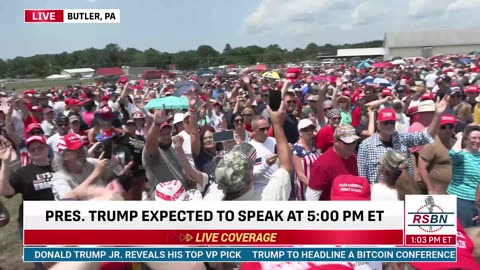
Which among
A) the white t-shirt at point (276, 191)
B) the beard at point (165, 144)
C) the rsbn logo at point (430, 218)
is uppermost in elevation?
the beard at point (165, 144)

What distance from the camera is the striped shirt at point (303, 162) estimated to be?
4.05 m

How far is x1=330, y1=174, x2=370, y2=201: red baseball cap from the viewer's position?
2.61 meters

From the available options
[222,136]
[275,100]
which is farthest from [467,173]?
[222,136]

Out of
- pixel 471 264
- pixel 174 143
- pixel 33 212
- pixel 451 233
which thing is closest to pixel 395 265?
pixel 451 233

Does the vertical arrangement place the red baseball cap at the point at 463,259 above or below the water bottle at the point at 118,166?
below

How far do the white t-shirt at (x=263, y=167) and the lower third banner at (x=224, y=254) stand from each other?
1.66 ft

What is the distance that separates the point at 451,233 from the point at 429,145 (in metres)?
1.78

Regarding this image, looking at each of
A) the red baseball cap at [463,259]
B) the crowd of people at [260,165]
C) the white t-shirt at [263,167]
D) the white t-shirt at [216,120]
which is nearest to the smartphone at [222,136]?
the crowd of people at [260,165]

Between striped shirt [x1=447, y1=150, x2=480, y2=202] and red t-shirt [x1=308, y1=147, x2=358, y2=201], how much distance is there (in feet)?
3.43

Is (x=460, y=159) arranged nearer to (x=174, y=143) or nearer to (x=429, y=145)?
(x=429, y=145)

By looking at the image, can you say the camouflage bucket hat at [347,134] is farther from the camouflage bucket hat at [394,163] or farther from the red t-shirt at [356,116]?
the red t-shirt at [356,116]

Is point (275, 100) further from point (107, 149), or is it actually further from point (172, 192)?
point (107, 149)

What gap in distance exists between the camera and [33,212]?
3285 millimetres

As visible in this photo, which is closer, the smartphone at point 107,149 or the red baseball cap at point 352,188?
the red baseball cap at point 352,188
